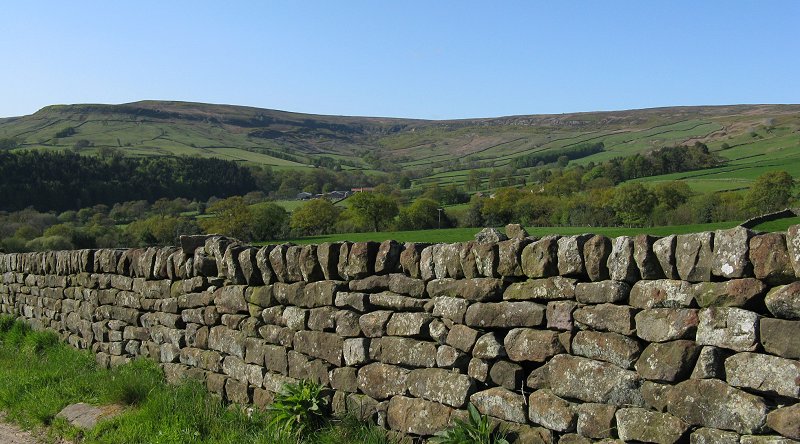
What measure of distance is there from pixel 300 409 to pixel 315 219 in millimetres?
40974

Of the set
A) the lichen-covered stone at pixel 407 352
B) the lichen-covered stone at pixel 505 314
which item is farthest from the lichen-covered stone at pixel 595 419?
the lichen-covered stone at pixel 407 352

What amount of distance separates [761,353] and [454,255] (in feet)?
8.15

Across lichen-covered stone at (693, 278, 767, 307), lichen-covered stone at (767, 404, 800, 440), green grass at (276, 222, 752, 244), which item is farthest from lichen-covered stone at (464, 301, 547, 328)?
green grass at (276, 222, 752, 244)

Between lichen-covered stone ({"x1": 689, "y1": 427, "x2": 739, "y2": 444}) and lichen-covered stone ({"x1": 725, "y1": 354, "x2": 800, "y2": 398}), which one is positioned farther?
lichen-covered stone ({"x1": 689, "y1": 427, "x2": 739, "y2": 444})

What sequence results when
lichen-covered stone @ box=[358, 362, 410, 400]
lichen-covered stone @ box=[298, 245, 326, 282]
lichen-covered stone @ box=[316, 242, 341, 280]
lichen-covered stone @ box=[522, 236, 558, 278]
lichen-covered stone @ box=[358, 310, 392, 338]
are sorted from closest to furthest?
lichen-covered stone @ box=[522, 236, 558, 278] → lichen-covered stone @ box=[358, 362, 410, 400] → lichen-covered stone @ box=[358, 310, 392, 338] → lichen-covered stone @ box=[316, 242, 341, 280] → lichen-covered stone @ box=[298, 245, 326, 282]

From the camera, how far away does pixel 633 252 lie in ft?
15.0

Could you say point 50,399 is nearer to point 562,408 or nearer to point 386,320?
point 386,320

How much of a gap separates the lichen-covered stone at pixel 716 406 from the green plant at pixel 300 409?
326 centimetres

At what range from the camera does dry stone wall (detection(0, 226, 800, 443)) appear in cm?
395

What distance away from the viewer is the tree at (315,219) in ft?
144

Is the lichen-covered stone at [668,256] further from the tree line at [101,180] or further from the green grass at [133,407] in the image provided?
the tree line at [101,180]

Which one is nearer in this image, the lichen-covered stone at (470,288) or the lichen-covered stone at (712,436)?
the lichen-covered stone at (712,436)

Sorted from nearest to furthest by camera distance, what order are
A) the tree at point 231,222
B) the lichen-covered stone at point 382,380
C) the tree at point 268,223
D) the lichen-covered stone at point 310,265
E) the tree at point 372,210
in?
the lichen-covered stone at point 382,380
the lichen-covered stone at point 310,265
the tree at point 268,223
the tree at point 231,222
the tree at point 372,210

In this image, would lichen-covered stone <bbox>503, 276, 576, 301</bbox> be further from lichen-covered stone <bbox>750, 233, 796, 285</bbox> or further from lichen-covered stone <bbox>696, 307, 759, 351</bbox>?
lichen-covered stone <bbox>750, 233, 796, 285</bbox>
